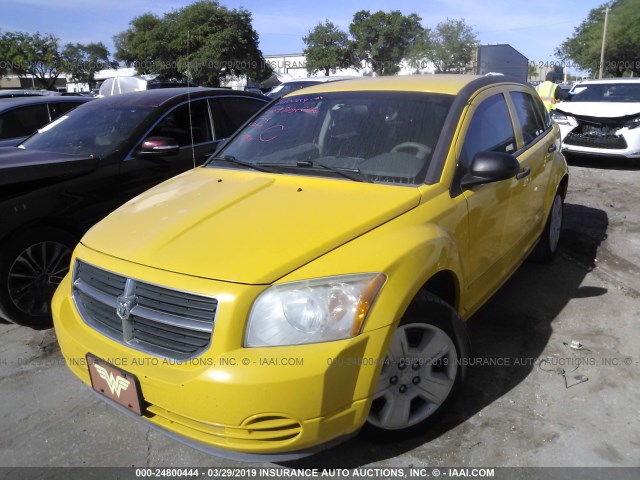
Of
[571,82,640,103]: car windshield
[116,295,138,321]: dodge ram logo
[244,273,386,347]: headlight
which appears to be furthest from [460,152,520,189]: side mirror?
[571,82,640,103]: car windshield

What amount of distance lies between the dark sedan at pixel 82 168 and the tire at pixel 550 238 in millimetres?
3247

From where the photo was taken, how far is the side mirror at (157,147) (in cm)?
434

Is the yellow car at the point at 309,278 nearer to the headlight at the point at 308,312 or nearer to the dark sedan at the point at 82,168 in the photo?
the headlight at the point at 308,312

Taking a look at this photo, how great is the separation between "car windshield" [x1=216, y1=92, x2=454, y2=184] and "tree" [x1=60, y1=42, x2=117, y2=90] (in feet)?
188

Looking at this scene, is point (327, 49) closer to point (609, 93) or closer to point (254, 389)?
point (609, 93)

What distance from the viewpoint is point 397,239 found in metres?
2.23

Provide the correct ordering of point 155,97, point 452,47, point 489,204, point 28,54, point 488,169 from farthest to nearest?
point 28,54, point 452,47, point 155,97, point 489,204, point 488,169

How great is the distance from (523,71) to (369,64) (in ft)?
103

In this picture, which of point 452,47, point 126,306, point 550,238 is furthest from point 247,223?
point 452,47

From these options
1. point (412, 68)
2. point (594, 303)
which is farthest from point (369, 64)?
point (594, 303)

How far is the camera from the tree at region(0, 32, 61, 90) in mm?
43938

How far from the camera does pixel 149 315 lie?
2.10 meters

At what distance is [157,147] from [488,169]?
9.35 feet

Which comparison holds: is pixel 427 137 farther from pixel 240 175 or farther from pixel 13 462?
pixel 13 462
